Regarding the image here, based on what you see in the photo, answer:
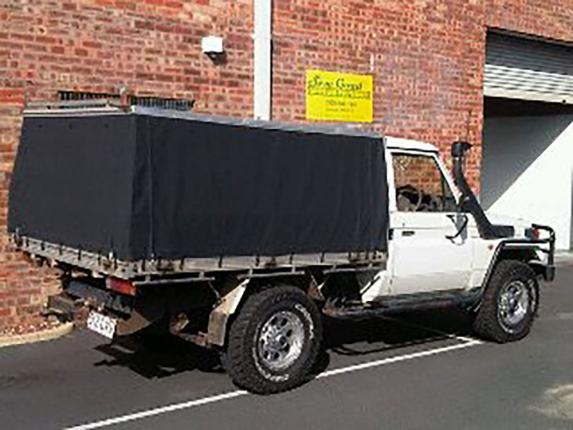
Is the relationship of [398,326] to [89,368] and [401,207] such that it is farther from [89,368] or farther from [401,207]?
[89,368]

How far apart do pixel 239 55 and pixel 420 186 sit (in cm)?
343

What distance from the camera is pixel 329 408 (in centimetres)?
639

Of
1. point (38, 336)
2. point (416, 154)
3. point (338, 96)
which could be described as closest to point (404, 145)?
point (416, 154)

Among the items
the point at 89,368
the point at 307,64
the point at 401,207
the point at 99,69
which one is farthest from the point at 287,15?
the point at 89,368

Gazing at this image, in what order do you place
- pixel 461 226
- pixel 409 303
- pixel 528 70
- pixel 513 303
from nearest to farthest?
pixel 409 303 → pixel 461 226 → pixel 513 303 → pixel 528 70

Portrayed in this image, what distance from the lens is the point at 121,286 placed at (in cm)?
613

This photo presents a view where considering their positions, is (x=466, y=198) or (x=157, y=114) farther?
(x=466, y=198)

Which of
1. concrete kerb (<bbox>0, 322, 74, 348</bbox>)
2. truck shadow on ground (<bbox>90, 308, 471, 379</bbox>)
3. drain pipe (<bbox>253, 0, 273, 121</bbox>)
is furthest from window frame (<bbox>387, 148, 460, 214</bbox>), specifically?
concrete kerb (<bbox>0, 322, 74, 348</bbox>)

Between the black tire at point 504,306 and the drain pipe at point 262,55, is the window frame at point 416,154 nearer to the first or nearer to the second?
the black tire at point 504,306

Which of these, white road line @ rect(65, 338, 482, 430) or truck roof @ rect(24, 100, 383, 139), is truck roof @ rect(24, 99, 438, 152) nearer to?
truck roof @ rect(24, 100, 383, 139)

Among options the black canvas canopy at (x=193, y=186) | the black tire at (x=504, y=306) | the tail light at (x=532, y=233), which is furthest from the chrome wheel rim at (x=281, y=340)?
the tail light at (x=532, y=233)

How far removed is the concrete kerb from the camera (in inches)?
328

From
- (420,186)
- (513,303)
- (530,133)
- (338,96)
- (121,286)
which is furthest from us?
(530,133)

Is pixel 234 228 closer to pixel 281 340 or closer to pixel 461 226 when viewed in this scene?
pixel 281 340
